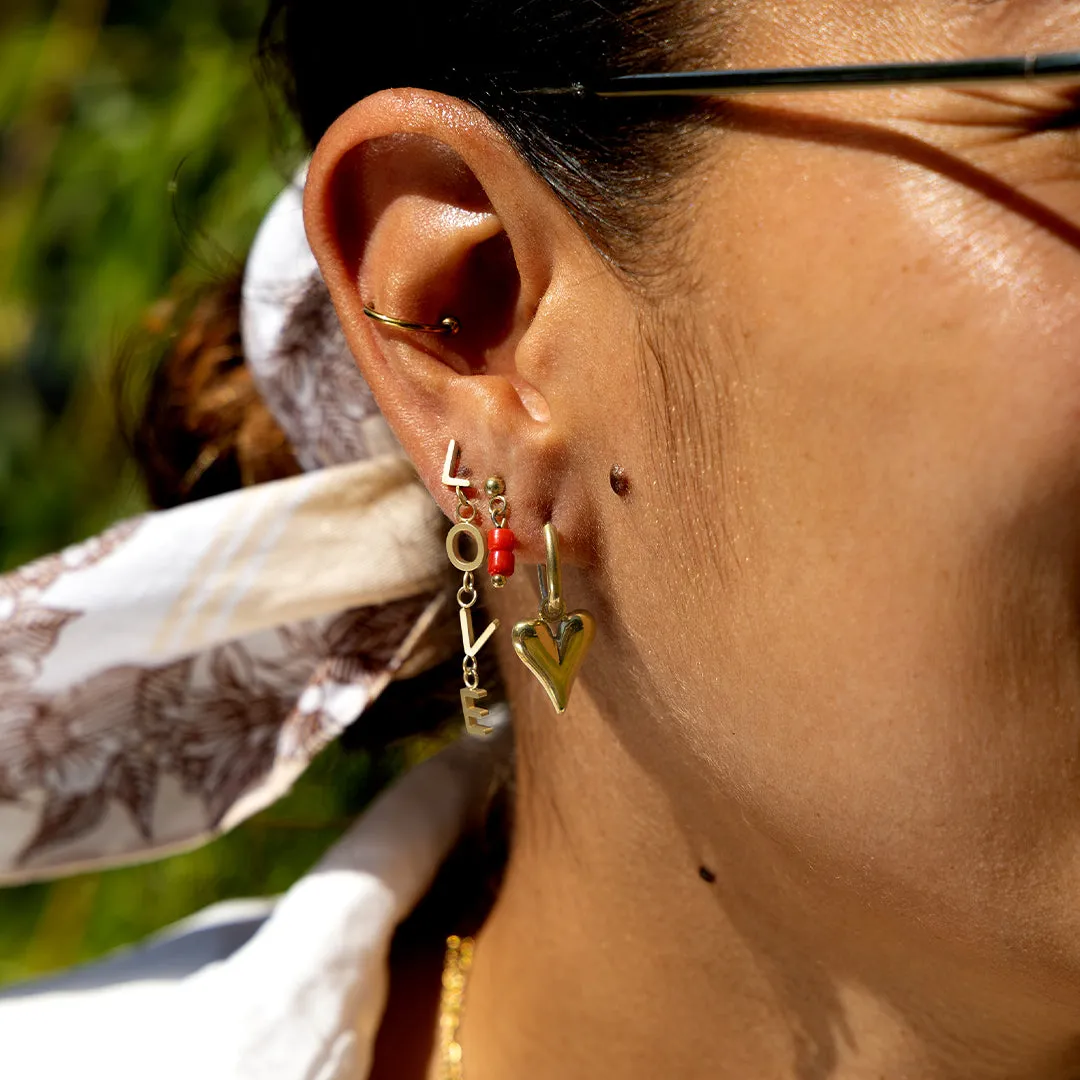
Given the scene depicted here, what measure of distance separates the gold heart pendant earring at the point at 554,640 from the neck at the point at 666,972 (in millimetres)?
147

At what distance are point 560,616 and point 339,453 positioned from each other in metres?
0.40

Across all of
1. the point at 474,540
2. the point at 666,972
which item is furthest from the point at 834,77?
the point at 666,972

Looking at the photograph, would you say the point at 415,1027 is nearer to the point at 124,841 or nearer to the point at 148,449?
the point at 124,841

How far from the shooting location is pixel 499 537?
1095 millimetres

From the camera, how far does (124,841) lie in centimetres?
162

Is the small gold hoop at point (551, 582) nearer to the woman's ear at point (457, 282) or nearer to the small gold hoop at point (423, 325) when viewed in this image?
the woman's ear at point (457, 282)

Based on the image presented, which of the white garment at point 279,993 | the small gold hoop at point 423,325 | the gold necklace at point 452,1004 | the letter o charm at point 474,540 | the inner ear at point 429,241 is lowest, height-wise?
the gold necklace at point 452,1004

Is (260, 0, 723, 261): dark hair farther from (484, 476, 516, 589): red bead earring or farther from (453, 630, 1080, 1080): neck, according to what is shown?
(453, 630, 1080, 1080): neck

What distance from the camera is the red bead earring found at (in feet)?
3.58

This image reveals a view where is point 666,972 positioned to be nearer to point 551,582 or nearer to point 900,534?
point 551,582

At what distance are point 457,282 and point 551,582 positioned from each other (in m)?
0.24

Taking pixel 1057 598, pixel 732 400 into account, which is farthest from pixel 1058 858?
pixel 732 400

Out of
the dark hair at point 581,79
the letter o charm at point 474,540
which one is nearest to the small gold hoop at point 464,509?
the letter o charm at point 474,540

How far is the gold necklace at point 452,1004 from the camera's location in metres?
1.44
